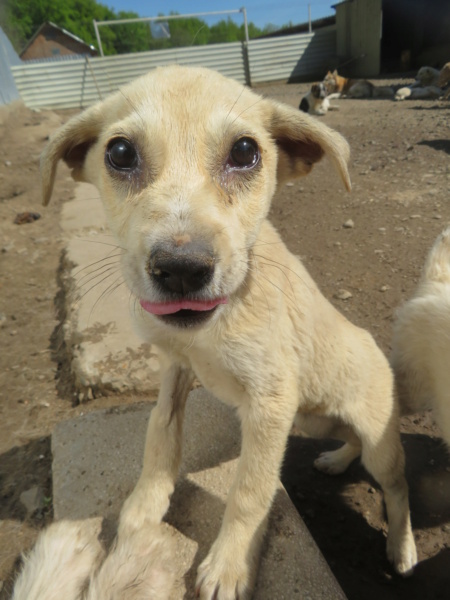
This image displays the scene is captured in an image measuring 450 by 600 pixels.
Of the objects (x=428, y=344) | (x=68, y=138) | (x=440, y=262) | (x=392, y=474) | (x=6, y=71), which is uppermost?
(x=6, y=71)

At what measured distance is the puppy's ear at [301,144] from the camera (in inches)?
69.6

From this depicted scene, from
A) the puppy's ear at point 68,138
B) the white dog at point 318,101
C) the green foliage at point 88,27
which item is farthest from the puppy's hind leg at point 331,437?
the green foliage at point 88,27

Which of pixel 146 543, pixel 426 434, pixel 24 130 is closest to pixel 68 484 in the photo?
pixel 146 543

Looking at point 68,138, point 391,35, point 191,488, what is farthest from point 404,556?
point 391,35

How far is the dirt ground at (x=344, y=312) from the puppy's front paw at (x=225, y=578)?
0.76 m

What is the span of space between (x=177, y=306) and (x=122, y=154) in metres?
0.70

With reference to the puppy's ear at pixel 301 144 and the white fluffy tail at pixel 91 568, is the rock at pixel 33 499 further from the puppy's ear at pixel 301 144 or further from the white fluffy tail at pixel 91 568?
the puppy's ear at pixel 301 144

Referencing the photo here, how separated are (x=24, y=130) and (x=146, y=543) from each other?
1322cm

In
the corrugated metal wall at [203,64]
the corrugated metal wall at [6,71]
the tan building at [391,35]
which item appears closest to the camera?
the corrugated metal wall at [6,71]

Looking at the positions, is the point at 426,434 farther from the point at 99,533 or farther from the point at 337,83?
the point at 337,83

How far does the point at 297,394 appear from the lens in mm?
1856

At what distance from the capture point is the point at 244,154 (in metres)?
1.69

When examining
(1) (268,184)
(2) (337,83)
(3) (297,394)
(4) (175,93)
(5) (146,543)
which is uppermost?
(2) (337,83)

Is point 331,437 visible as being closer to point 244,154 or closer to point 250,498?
point 250,498
